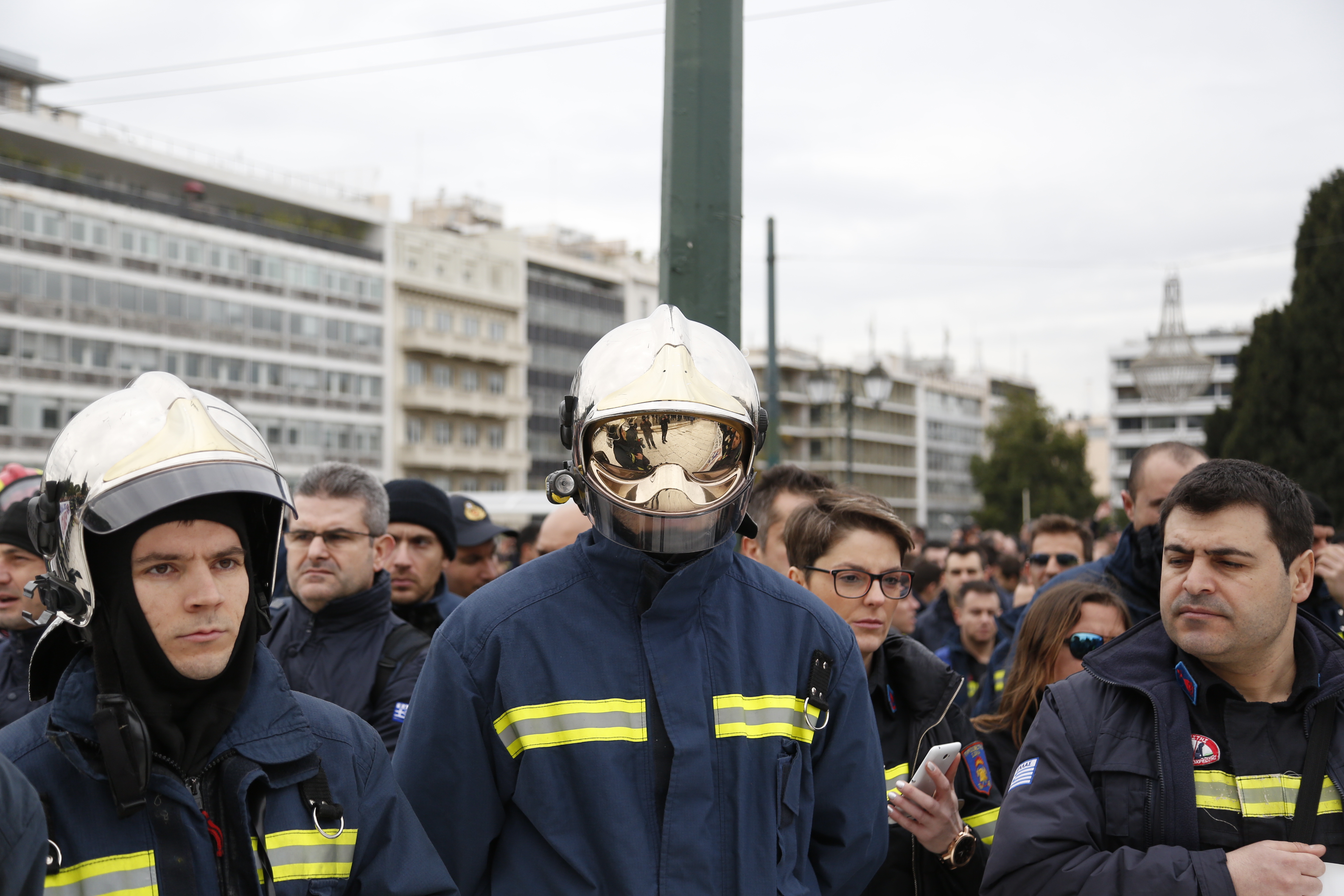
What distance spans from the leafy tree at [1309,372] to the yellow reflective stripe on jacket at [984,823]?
28.4 m

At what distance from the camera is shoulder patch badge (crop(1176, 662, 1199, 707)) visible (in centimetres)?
302

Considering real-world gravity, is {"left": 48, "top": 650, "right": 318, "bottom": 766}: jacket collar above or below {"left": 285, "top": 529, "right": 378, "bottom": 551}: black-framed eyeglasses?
below

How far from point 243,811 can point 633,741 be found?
0.71 metres

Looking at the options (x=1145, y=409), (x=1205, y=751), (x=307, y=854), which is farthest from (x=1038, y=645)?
(x=1145, y=409)

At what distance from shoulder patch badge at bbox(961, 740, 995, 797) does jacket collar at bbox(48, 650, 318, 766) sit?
6.62 feet

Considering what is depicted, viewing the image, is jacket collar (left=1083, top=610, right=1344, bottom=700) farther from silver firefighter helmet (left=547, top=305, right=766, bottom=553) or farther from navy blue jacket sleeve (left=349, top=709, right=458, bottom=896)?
navy blue jacket sleeve (left=349, top=709, right=458, bottom=896)

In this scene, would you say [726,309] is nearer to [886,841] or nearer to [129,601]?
[886,841]

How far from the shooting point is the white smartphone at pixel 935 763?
10.4 feet

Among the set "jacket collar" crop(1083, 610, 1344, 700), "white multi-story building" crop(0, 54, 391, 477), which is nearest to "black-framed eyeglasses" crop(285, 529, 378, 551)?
"jacket collar" crop(1083, 610, 1344, 700)

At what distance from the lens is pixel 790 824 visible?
2.60m

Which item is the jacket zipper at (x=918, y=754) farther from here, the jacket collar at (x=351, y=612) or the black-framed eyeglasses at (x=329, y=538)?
the black-framed eyeglasses at (x=329, y=538)

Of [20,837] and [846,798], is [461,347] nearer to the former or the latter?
[846,798]

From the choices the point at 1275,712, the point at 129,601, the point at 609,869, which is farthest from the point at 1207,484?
the point at 129,601

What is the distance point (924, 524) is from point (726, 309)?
120 meters
